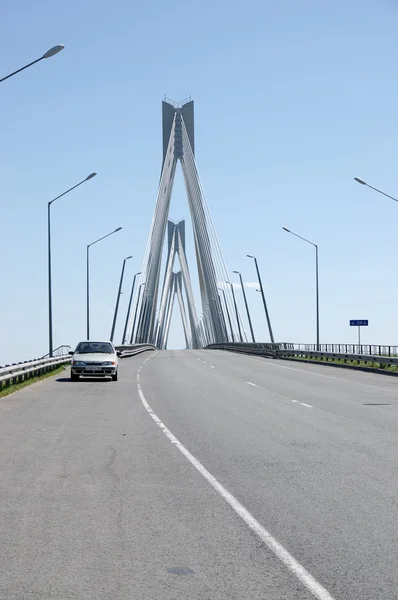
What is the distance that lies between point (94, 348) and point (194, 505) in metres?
24.7

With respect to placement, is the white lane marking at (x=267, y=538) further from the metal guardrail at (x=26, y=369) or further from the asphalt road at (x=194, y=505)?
the metal guardrail at (x=26, y=369)

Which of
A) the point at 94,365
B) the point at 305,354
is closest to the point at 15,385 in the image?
the point at 94,365

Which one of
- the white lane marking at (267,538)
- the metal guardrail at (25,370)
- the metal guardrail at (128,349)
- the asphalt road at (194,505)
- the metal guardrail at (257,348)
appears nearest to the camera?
the white lane marking at (267,538)

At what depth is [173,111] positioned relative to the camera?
88.9 meters

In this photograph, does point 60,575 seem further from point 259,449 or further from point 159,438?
point 159,438

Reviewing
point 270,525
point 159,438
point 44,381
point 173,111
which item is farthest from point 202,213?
point 270,525

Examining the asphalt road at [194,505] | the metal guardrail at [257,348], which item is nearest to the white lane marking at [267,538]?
the asphalt road at [194,505]

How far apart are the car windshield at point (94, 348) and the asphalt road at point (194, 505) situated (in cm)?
1417

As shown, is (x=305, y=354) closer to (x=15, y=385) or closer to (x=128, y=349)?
(x=128, y=349)

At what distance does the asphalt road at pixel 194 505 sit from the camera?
5.60 m

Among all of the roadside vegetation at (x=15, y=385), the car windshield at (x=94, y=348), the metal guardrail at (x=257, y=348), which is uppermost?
the car windshield at (x=94, y=348)

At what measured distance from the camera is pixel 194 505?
8.14 meters

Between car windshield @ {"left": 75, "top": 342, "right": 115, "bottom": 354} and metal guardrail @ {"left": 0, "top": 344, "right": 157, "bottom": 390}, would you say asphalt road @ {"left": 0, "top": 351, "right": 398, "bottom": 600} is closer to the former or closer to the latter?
metal guardrail @ {"left": 0, "top": 344, "right": 157, "bottom": 390}

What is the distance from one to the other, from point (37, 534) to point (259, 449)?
5.72 meters
